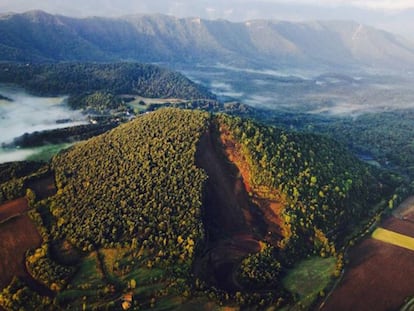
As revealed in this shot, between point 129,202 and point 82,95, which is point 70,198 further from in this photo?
point 82,95

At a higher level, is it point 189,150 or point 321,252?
point 189,150

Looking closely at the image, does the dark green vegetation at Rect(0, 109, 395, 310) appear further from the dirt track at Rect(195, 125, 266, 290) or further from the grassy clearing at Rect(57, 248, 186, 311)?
the dirt track at Rect(195, 125, 266, 290)

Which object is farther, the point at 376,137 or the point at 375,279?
the point at 376,137

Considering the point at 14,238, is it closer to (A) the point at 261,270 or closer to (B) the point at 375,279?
(A) the point at 261,270

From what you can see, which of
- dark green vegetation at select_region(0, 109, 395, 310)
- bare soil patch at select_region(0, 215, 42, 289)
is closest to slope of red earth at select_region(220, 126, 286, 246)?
dark green vegetation at select_region(0, 109, 395, 310)

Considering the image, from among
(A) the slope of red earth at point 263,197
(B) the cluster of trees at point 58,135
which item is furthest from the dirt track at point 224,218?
(B) the cluster of trees at point 58,135

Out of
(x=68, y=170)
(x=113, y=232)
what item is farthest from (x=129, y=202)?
(x=68, y=170)

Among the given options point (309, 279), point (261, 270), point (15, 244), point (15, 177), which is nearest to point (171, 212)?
point (261, 270)

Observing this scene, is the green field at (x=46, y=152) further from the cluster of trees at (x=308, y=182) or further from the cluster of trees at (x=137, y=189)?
the cluster of trees at (x=308, y=182)
